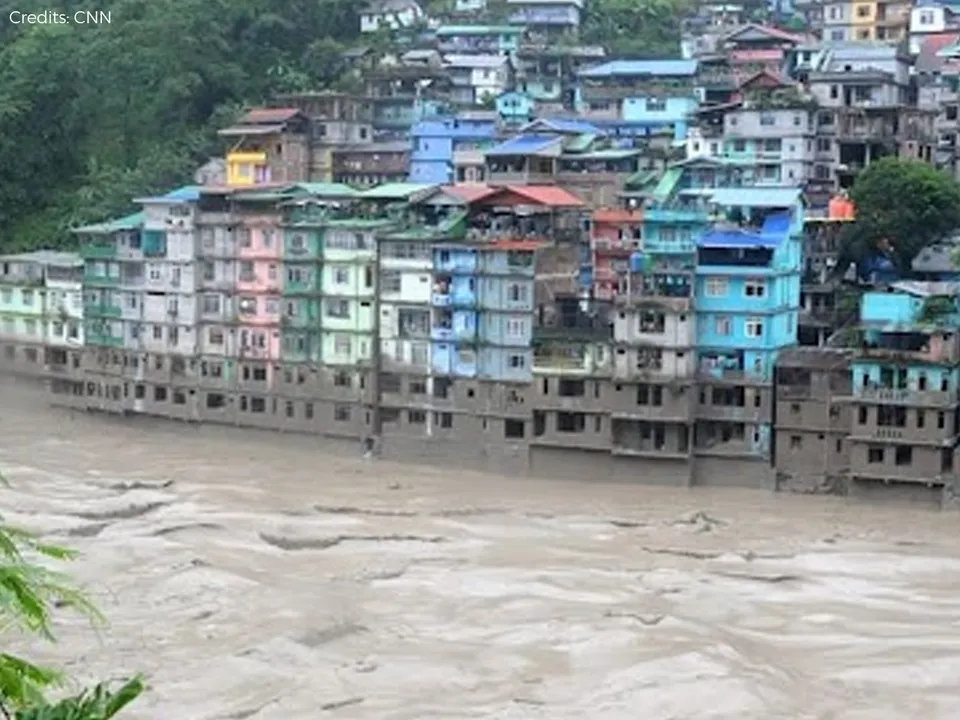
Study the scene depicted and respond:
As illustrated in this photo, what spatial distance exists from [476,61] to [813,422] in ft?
60.7

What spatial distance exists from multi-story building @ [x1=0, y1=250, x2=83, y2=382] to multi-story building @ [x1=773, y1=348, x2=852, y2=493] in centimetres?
1457

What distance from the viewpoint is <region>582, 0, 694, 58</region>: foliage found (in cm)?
4169

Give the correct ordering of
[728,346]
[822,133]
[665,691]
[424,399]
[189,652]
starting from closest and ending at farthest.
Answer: [665,691] → [189,652] → [728,346] → [424,399] → [822,133]

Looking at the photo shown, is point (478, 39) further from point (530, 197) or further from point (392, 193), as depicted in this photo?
point (530, 197)

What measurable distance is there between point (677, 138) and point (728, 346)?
34.3 feet

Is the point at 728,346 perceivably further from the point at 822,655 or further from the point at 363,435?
the point at 822,655

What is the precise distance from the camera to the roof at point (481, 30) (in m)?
40.5

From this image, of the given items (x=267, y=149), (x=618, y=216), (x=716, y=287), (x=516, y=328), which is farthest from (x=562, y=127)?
(x=716, y=287)

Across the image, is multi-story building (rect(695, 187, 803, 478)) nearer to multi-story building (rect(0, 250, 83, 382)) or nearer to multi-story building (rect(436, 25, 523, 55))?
multi-story building (rect(0, 250, 83, 382))

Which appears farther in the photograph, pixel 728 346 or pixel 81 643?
pixel 728 346

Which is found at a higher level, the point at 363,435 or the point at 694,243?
the point at 694,243

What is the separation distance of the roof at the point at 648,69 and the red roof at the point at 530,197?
28.2 ft

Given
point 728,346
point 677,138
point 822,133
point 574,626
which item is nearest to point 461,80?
point 677,138

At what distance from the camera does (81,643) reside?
1500 centimetres
